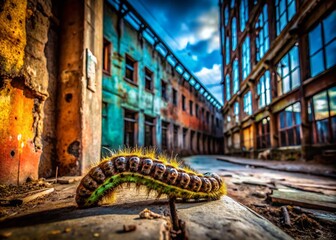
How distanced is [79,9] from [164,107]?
35.7 feet

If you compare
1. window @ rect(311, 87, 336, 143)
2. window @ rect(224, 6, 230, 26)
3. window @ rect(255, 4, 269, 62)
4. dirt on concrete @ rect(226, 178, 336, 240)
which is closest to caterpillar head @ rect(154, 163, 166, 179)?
dirt on concrete @ rect(226, 178, 336, 240)

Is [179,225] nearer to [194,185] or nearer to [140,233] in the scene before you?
[140,233]

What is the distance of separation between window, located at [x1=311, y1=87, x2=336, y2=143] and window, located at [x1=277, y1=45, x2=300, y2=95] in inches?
80.9

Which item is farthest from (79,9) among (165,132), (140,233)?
(165,132)

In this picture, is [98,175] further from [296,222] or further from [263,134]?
[263,134]

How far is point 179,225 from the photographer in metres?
1.39

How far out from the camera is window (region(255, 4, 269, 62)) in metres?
14.2

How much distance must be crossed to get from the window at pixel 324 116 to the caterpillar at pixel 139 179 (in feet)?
→ 28.5

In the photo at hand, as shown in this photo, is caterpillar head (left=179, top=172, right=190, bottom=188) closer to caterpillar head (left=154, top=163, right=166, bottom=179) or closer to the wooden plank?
caterpillar head (left=154, top=163, right=166, bottom=179)

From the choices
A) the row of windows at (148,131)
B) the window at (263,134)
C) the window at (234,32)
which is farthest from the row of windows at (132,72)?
the window at (234,32)

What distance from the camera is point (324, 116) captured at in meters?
8.25

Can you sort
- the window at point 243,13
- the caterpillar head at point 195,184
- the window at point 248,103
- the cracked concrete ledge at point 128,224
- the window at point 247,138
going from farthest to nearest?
1. the window at point 243,13
2. the window at point 247,138
3. the window at point 248,103
4. the caterpillar head at point 195,184
5. the cracked concrete ledge at point 128,224

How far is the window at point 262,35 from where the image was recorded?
14.2 m

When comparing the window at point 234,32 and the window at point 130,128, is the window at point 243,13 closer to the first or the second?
the window at point 234,32
